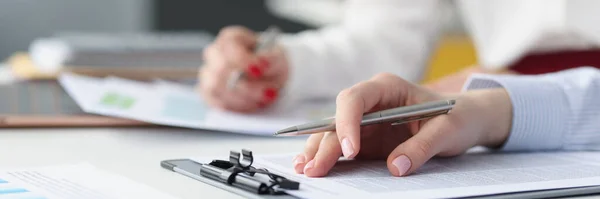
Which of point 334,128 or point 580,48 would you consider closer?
point 334,128

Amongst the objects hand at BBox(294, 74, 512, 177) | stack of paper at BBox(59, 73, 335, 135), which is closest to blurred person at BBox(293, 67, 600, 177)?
hand at BBox(294, 74, 512, 177)

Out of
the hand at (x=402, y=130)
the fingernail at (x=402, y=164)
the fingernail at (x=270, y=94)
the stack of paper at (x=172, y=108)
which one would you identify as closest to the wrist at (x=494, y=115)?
the hand at (x=402, y=130)

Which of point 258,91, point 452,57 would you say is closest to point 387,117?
point 258,91

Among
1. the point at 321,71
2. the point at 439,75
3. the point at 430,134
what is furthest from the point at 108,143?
the point at 439,75

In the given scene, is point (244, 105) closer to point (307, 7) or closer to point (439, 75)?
point (439, 75)

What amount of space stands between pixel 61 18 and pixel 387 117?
→ 7.65 ft

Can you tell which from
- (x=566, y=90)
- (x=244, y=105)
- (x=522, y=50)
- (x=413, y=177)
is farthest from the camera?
(x=522, y=50)

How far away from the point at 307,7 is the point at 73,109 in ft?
5.36

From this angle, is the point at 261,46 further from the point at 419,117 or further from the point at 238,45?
the point at 419,117

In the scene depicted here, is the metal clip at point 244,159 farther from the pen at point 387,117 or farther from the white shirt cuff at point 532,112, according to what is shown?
the white shirt cuff at point 532,112

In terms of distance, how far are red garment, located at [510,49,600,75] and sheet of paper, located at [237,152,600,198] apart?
0.38 meters

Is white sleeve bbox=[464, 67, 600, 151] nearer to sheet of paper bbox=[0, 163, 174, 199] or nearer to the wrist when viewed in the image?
the wrist

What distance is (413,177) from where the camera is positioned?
516mm

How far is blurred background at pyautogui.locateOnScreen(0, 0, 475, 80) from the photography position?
2.60 m
